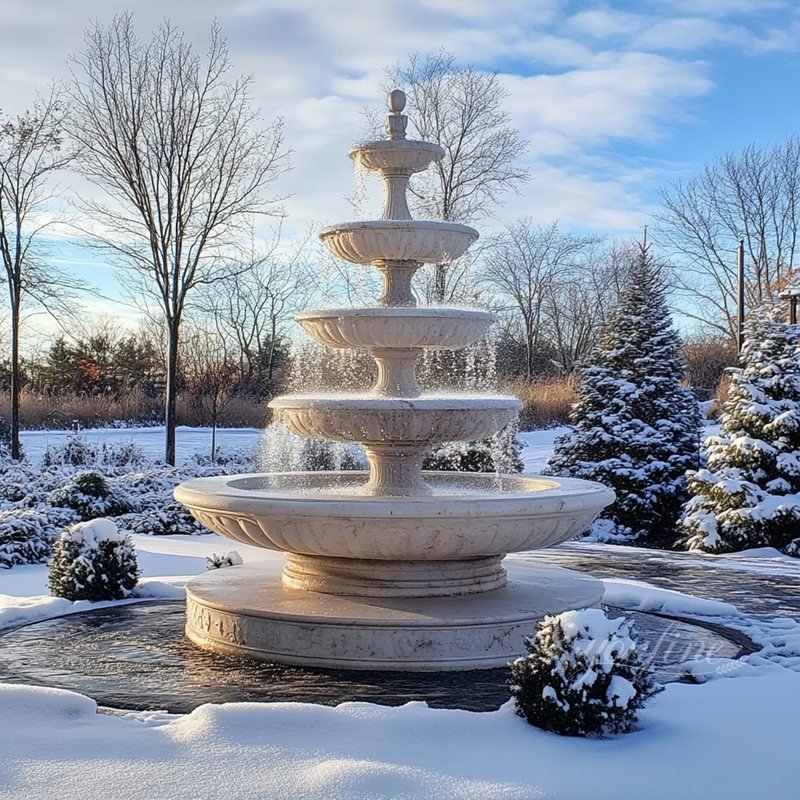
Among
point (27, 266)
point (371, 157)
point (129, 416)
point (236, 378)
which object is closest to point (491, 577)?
point (371, 157)

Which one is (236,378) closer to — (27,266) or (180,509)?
(27,266)

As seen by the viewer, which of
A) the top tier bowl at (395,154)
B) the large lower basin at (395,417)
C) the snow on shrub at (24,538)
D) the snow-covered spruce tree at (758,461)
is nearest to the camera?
the large lower basin at (395,417)

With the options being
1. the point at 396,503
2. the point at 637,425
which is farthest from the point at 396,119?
the point at 637,425

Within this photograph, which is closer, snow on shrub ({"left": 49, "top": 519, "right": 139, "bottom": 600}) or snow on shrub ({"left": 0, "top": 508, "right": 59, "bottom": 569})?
snow on shrub ({"left": 49, "top": 519, "right": 139, "bottom": 600})

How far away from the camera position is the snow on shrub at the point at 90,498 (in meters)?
14.2

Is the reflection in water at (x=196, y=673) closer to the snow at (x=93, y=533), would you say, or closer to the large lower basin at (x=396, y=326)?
the snow at (x=93, y=533)

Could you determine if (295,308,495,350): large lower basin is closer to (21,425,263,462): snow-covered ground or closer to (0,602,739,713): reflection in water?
(0,602,739,713): reflection in water

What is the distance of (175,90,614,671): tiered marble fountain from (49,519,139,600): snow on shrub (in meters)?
1.08

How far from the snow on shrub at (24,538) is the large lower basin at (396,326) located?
5479mm

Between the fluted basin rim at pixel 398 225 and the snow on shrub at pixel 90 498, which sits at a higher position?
the fluted basin rim at pixel 398 225

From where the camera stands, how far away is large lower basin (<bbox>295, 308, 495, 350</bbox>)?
741 centimetres

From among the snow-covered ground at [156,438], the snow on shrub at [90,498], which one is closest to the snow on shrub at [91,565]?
the snow on shrub at [90,498]

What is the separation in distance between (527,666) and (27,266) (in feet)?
68.4

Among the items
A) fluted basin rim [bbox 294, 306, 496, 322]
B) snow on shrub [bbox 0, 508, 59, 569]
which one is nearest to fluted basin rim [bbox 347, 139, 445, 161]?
fluted basin rim [bbox 294, 306, 496, 322]
